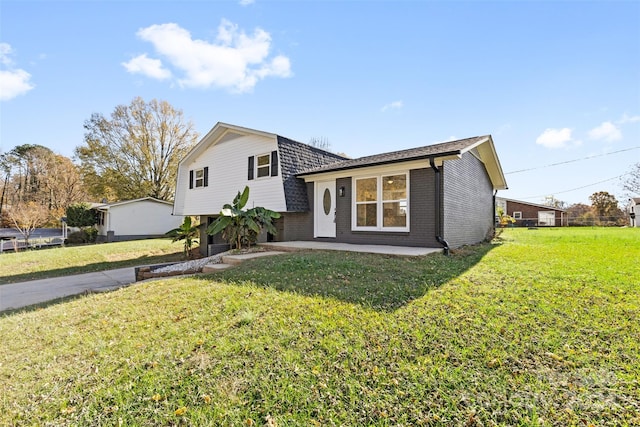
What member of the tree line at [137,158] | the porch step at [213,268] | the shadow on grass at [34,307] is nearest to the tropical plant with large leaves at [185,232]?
the porch step at [213,268]

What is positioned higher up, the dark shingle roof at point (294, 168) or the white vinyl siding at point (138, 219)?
the dark shingle roof at point (294, 168)

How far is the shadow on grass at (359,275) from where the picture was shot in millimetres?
4441

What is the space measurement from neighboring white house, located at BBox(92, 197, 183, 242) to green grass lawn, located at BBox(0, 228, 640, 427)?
857 inches

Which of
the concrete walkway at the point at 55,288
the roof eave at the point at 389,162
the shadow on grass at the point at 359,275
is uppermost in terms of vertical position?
the roof eave at the point at 389,162

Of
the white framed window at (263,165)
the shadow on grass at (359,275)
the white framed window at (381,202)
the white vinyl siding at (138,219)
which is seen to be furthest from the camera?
the white vinyl siding at (138,219)

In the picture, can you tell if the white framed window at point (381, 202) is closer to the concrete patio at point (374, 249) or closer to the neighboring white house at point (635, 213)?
the concrete patio at point (374, 249)

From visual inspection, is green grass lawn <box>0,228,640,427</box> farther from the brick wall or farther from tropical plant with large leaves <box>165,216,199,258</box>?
tropical plant with large leaves <box>165,216,199,258</box>

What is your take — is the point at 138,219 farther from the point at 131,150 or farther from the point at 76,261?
the point at 76,261

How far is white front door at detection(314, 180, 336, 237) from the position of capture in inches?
425

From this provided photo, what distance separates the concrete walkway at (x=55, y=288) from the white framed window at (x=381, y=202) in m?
7.09

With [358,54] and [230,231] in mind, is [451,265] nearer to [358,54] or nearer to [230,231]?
[230,231]

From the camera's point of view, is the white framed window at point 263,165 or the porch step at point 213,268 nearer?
A: the porch step at point 213,268

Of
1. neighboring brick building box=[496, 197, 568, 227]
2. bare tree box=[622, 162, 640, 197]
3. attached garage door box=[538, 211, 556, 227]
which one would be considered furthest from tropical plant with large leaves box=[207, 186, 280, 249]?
bare tree box=[622, 162, 640, 197]

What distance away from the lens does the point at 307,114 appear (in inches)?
621
